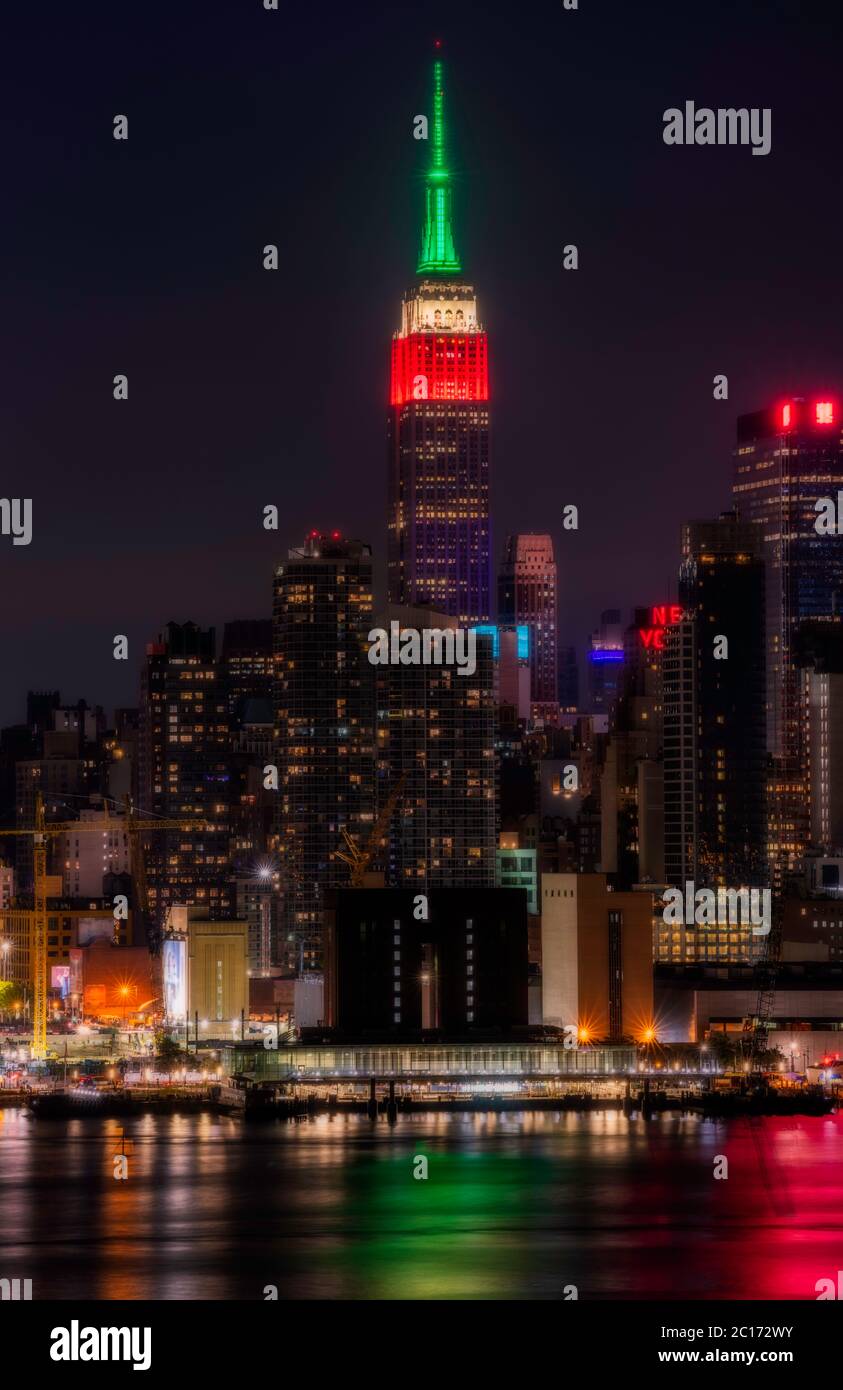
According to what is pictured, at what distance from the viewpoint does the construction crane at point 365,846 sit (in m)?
120

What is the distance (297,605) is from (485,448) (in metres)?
40.6

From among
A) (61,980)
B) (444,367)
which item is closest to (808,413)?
(444,367)

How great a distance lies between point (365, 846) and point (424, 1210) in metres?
58.3

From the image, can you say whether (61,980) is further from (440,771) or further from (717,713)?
(717,713)

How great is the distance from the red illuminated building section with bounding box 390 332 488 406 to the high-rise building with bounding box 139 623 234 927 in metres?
22.3

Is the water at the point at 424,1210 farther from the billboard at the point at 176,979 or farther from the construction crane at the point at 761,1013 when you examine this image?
the billboard at the point at 176,979

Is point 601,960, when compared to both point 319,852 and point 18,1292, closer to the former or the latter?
point 319,852

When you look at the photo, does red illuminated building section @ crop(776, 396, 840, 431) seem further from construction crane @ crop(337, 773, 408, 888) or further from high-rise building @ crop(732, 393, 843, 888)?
construction crane @ crop(337, 773, 408, 888)

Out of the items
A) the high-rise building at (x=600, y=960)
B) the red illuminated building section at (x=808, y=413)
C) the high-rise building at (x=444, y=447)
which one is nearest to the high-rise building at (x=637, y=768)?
the high-rise building at (x=444, y=447)

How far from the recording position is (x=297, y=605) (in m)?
131

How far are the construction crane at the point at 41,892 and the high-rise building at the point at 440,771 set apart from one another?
13.6 m

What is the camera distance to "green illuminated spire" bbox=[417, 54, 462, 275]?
157m

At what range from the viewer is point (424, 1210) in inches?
2729

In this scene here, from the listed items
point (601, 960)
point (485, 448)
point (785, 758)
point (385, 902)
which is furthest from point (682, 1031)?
point (485, 448)
